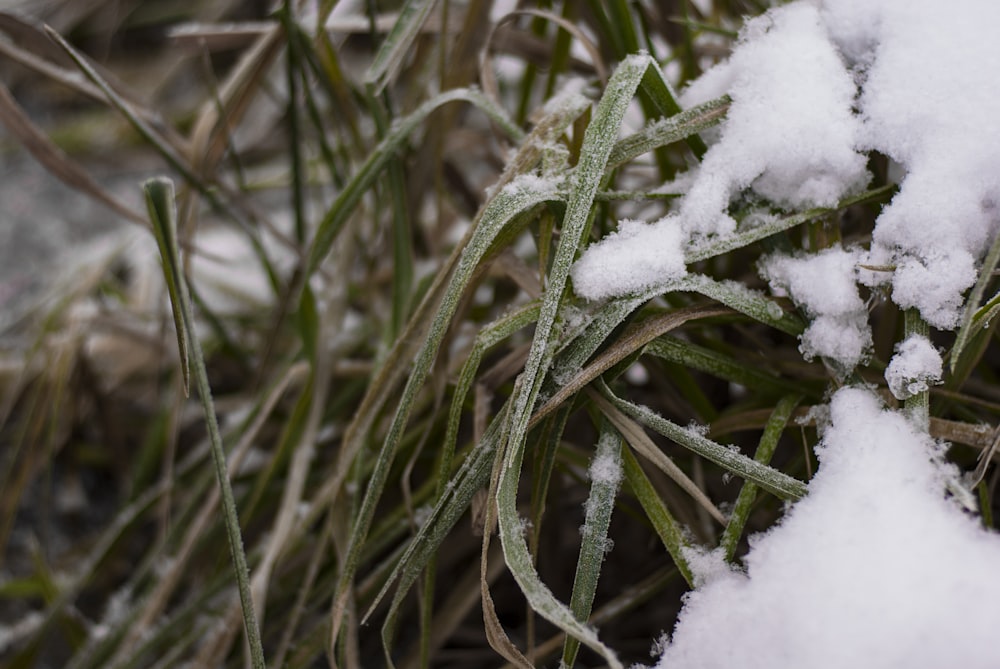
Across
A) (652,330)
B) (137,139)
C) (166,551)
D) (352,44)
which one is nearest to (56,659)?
(166,551)

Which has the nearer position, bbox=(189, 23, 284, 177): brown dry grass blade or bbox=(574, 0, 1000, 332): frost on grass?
bbox=(574, 0, 1000, 332): frost on grass

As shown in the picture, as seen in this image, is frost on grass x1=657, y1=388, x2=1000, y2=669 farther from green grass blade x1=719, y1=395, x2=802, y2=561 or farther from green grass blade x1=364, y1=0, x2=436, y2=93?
green grass blade x1=364, y1=0, x2=436, y2=93

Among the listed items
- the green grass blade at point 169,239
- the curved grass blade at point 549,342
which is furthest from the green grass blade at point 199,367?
the curved grass blade at point 549,342

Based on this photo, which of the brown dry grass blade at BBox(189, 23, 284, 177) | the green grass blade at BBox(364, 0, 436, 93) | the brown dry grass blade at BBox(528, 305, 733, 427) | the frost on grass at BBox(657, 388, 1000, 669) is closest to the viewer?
the frost on grass at BBox(657, 388, 1000, 669)

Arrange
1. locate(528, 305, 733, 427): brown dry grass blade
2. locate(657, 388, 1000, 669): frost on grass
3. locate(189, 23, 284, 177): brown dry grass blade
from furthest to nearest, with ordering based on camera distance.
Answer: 1. locate(189, 23, 284, 177): brown dry grass blade
2. locate(528, 305, 733, 427): brown dry grass blade
3. locate(657, 388, 1000, 669): frost on grass

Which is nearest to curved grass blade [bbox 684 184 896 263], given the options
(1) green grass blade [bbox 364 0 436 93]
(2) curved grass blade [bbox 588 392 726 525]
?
(2) curved grass blade [bbox 588 392 726 525]

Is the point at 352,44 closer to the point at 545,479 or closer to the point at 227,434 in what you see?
the point at 227,434
